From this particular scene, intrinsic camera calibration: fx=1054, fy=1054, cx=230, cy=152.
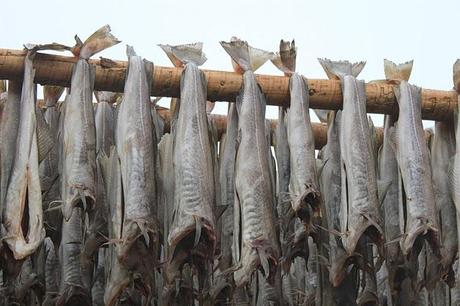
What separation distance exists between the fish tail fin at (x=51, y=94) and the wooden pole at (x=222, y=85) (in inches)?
20.0

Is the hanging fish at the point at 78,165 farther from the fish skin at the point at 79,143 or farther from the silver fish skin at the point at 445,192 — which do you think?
the silver fish skin at the point at 445,192

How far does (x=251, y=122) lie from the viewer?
5191 millimetres

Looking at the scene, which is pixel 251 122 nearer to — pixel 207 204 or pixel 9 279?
pixel 207 204

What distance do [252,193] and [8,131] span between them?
3.93 feet

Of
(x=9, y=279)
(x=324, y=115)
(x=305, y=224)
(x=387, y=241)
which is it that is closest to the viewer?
(x=9, y=279)

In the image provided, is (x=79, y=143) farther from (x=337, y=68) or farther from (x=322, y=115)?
(x=322, y=115)

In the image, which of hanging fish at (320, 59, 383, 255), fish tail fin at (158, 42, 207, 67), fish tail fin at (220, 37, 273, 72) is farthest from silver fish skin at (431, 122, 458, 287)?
fish tail fin at (158, 42, 207, 67)

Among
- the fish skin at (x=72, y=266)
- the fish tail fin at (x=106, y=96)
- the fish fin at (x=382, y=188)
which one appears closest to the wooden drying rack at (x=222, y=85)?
the fish fin at (x=382, y=188)

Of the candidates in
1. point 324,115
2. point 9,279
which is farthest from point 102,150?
point 324,115

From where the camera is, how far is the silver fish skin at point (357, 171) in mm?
5020

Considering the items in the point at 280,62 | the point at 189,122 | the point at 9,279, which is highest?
the point at 280,62

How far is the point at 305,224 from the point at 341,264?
0.36m

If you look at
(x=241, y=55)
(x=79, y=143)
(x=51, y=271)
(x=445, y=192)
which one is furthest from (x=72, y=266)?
(x=445, y=192)

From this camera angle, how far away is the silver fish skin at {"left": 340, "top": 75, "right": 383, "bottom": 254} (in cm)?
502
